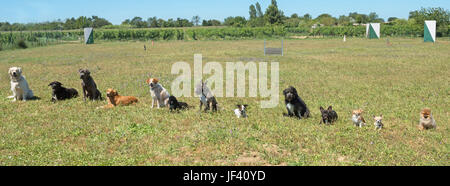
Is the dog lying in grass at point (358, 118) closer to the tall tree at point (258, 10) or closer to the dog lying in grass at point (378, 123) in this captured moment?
the dog lying in grass at point (378, 123)

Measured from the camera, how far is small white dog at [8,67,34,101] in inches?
443

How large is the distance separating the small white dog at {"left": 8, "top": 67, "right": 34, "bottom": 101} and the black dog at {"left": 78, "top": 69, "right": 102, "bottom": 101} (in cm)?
212

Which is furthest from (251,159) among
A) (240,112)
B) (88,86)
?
(88,86)

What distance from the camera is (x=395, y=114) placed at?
957 centimetres

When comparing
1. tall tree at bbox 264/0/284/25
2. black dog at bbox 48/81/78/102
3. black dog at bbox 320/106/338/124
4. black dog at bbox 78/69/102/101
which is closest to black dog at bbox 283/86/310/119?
black dog at bbox 320/106/338/124

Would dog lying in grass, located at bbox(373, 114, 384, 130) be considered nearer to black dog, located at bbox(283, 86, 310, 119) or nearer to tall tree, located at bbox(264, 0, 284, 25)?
black dog, located at bbox(283, 86, 310, 119)

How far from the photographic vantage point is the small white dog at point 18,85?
36.9 feet

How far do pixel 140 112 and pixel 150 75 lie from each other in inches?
337

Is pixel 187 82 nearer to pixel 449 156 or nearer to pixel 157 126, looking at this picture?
pixel 157 126

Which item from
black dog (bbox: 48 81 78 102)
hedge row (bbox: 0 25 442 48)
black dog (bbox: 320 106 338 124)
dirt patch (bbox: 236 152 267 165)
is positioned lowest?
dirt patch (bbox: 236 152 267 165)

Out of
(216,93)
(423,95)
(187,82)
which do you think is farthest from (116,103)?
(423,95)

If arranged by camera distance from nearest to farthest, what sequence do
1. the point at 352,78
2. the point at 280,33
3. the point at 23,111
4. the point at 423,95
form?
the point at 23,111, the point at 423,95, the point at 352,78, the point at 280,33

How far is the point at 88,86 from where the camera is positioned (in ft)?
37.0

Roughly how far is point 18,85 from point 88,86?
2.49 meters
